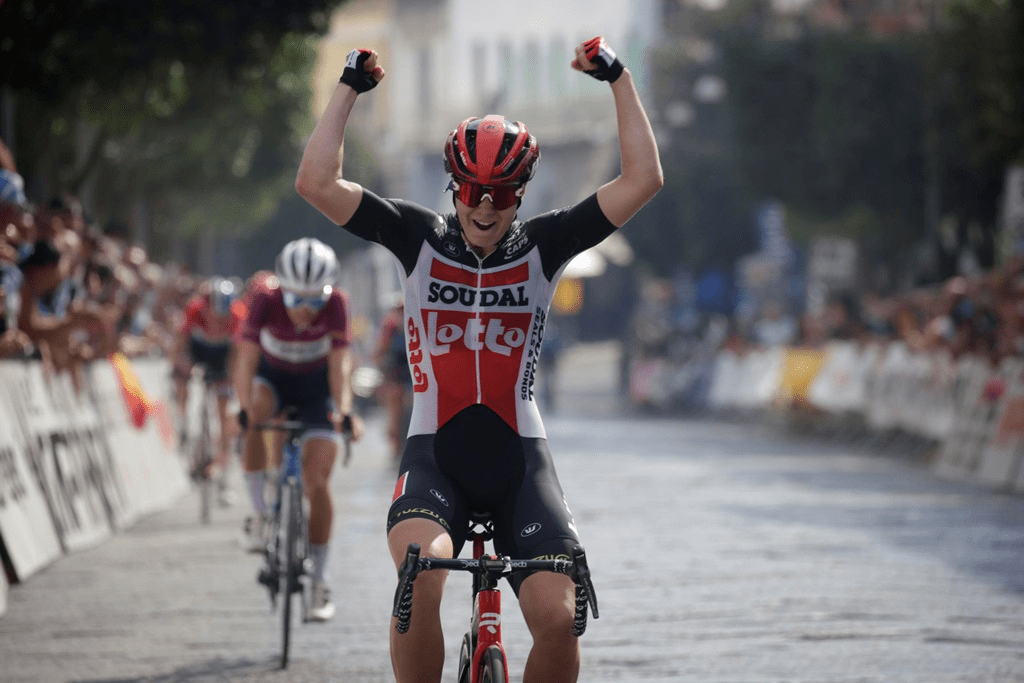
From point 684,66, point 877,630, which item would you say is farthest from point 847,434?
point 684,66

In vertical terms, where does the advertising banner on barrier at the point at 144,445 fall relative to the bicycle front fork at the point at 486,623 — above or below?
below

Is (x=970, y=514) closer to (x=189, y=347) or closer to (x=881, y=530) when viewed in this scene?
(x=881, y=530)

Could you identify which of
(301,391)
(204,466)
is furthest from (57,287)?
(301,391)

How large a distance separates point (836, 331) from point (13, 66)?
1748 cm

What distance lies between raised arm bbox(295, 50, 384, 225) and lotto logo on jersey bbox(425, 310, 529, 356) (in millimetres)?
426

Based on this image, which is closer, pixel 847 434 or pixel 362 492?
pixel 362 492

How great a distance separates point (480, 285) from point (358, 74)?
730mm

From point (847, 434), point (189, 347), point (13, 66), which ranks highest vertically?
point (13, 66)

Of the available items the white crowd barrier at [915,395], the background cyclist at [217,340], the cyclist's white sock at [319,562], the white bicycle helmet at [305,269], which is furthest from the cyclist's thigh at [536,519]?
the white crowd barrier at [915,395]

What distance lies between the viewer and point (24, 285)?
44.9 feet

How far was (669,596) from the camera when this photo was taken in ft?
35.2

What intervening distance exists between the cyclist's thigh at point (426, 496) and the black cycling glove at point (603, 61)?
1.20 metres

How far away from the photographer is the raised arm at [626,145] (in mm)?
5855

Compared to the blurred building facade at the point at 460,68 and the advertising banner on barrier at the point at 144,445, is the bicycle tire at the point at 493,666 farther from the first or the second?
the blurred building facade at the point at 460,68
